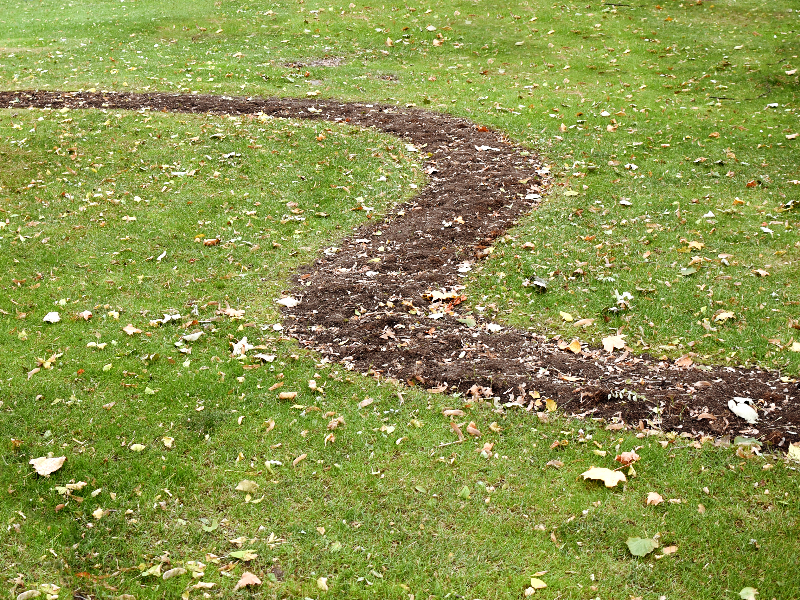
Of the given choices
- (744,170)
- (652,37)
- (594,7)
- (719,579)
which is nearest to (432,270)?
(719,579)

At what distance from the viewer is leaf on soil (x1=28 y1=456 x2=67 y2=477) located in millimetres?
5844

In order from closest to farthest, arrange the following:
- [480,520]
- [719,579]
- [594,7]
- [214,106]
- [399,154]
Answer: [719,579]
[480,520]
[399,154]
[214,106]
[594,7]

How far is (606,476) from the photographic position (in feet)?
19.1

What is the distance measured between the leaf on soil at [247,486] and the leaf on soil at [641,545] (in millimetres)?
3127

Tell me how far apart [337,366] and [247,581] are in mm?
2980

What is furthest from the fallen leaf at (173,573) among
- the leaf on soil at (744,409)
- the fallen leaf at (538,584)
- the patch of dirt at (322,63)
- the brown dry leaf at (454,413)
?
the patch of dirt at (322,63)

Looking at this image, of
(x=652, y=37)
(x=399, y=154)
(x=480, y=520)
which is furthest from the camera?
(x=652, y=37)

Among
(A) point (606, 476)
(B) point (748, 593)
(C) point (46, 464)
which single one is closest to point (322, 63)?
(C) point (46, 464)

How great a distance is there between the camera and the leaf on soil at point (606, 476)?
18.9 feet

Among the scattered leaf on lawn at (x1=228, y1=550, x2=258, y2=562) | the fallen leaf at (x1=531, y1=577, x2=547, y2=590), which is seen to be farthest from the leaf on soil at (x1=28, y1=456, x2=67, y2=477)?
the fallen leaf at (x1=531, y1=577, x2=547, y2=590)

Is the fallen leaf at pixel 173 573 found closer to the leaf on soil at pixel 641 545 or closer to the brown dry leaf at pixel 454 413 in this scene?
the brown dry leaf at pixel 454 413

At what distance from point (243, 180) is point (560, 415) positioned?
8.12 metres

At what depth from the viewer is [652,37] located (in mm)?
20594

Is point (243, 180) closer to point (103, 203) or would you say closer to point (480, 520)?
point (103, 203)
